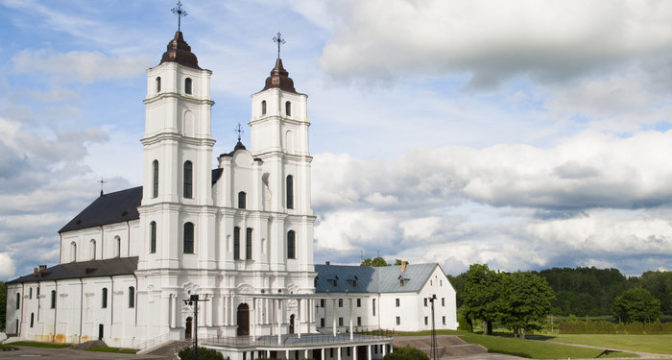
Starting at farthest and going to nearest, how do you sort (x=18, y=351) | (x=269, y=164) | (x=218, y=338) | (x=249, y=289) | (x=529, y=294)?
(x=529, y=294)
(x=269, y=164)
(x=249, y=289)
(x=18, y=351)
(x=218, y=338)

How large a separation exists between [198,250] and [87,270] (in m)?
12.5

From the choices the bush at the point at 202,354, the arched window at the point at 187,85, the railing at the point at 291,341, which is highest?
the arched window at the point at 187,85

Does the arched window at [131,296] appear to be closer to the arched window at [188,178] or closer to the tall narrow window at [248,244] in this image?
the arched window at [188,178]

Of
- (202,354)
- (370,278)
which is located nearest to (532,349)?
(370,278)

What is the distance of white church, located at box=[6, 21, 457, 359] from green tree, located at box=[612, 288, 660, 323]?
209 feet

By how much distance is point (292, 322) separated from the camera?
2259 inches

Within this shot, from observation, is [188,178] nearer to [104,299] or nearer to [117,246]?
[104,299]

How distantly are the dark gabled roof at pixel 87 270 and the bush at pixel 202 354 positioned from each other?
11.2 m

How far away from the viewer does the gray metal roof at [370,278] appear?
70875 mm

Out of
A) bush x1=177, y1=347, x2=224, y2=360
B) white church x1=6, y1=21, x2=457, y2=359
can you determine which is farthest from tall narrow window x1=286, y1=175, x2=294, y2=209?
bush x1=177, y1=347, x2=224, y2=360

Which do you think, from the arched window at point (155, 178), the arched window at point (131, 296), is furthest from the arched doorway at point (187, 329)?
the arched window at point (155, 178)

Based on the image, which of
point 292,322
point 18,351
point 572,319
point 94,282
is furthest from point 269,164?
point 572,319

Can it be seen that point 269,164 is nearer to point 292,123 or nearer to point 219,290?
point 292,123

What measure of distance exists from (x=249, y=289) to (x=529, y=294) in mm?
33102
